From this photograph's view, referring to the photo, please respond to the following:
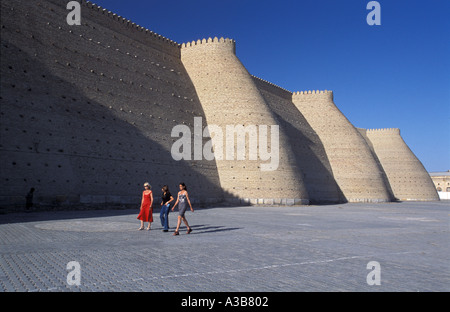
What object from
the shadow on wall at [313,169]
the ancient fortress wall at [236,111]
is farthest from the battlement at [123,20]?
the shadow on wall at [313,169]

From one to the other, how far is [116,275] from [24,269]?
1215 mm

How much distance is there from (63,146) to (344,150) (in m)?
29.0

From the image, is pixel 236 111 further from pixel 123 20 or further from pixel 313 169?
pixel 313 169

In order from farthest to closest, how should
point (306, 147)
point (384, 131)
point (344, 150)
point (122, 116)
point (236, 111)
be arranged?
point (384, 131) < point (344, 150) < point (306, 147) < point (236, 111) < point (122, 116)

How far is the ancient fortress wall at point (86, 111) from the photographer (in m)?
16.4

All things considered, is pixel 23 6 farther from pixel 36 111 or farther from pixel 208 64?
pixel 208 64

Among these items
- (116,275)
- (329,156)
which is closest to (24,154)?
(116,275)

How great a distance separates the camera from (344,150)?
39.3 meters

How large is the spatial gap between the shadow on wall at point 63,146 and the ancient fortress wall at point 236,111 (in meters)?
5.28

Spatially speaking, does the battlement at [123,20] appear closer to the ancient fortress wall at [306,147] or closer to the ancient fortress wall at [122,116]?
the ancient fortress wall at [122,116]

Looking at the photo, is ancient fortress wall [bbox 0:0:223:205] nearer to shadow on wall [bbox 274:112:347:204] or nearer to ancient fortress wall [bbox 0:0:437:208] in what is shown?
ancient fortress wall [bbox 0:0:437:208]

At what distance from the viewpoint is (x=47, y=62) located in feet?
60.8

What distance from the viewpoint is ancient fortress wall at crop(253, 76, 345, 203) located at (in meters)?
35.5

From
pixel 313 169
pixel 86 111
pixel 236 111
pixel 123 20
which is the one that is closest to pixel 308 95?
pixel 313 169
